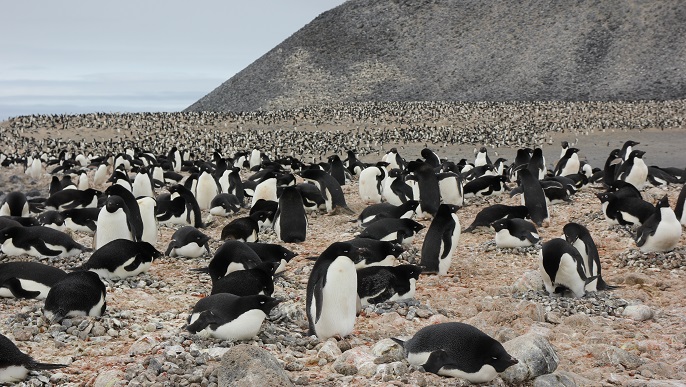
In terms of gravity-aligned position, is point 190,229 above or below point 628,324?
above

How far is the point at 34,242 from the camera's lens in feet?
27.7

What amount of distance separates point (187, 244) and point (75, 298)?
10.4 feet

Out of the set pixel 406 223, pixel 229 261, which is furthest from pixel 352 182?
pixel 229 261

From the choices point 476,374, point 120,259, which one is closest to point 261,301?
point 476,374

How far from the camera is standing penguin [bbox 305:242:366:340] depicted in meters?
5.58

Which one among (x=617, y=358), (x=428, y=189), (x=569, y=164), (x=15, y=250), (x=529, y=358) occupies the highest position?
(x=569, y=164)

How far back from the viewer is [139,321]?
6.03 metres

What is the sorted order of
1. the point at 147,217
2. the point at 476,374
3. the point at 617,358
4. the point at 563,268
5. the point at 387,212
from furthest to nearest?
1. the point at 387,212
2. the point at 147,217
3. the point at 563,268
4. the point at 617,358
5. the point at 476,374

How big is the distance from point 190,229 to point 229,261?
6.78 feet

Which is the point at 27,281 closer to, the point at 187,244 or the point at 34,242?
the point at 34,242

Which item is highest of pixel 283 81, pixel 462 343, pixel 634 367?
pixel 283 81

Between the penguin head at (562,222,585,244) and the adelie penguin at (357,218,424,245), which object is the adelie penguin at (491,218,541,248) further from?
the penguin head at (562,222,585,244)

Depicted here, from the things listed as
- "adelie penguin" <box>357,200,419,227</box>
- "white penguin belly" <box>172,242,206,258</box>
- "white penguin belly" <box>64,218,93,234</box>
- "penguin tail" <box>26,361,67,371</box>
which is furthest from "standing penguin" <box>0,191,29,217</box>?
"penguin tail" <box>26,361,67,371</box>

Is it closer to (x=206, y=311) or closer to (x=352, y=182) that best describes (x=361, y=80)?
(x=352, y=182)
